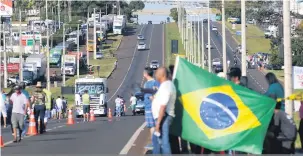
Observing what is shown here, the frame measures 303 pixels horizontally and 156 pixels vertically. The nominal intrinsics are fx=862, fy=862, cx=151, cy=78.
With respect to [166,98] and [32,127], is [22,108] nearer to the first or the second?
[32,127]

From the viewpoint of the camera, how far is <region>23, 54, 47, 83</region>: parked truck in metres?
88.7

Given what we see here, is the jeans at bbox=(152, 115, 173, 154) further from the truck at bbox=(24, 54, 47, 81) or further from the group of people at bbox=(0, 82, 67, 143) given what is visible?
the truck at bbox=(24, 54, 47, 81)

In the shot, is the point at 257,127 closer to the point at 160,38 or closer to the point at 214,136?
the point at 214,136

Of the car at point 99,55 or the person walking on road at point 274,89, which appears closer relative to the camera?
the person walking on road at point 274,89

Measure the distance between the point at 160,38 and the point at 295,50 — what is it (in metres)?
71.5

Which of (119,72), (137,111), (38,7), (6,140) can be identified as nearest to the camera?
(6,140)

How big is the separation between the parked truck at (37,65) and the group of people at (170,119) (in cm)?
7235

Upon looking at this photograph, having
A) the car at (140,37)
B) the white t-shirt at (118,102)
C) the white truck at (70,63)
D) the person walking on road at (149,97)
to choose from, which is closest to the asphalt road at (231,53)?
the car at (140,37)

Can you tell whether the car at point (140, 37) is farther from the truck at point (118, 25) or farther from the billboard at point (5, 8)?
the billboard at point (5, 8)

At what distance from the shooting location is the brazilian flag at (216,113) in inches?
594

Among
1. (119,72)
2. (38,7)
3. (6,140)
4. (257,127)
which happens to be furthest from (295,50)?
(38,7)

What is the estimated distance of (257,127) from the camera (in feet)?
50.3

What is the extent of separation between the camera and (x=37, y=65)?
301 ft

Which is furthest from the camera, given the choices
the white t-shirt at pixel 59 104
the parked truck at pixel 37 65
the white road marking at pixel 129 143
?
the parked truck at pixel 37 65
